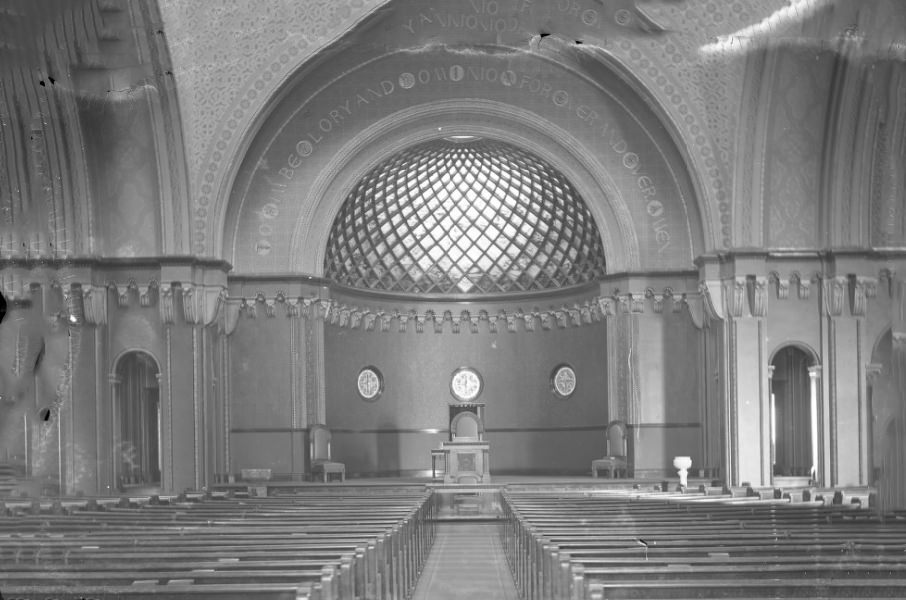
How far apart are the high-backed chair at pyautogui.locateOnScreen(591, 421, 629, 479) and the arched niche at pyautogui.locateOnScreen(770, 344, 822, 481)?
3.27m

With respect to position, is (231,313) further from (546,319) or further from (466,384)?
(546,319)

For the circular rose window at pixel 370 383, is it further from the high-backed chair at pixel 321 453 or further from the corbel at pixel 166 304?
the corbel at pixel 166 304

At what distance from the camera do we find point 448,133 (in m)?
25.4

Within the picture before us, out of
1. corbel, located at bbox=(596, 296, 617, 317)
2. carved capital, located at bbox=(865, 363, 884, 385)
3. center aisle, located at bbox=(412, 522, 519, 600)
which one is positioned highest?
corbel, located at bbox=(596, 296, 617, 317)

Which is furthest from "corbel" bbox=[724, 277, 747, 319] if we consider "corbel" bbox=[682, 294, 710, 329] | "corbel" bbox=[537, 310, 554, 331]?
"corbel" bbox=[537, 310, 554, 331]

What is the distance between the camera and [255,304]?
977 inches

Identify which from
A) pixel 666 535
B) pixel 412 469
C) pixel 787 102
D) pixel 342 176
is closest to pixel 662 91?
pixel 787 102

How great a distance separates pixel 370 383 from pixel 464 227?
516 centimetres

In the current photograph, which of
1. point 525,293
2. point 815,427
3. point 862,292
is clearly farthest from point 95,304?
point 862,292

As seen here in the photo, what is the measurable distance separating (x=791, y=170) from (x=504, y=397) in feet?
37.3

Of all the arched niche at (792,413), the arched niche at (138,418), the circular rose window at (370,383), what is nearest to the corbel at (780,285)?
the arched niche at (792,413)

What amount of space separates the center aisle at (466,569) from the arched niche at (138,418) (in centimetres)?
740

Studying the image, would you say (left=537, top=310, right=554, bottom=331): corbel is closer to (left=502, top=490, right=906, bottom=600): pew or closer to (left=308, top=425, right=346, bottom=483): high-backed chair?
(left=308, top=425, right=346, bottom=483): high-backed chair

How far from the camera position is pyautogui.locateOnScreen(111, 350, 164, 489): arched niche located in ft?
74.6
